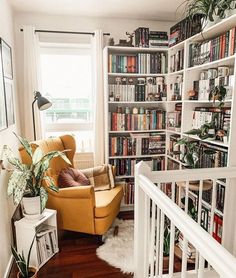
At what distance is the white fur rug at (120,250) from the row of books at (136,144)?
0.93 m

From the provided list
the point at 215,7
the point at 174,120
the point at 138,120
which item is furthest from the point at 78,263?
the point at 215,7

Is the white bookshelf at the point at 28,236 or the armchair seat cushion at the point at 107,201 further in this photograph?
the armchair seat cushion at the point at 107,201

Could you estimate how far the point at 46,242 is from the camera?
2195 millimetres

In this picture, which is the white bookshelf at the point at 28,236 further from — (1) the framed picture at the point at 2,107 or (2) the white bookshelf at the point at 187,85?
(2) the white bookshelf at the point at 187,85

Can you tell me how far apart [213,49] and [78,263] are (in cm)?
228

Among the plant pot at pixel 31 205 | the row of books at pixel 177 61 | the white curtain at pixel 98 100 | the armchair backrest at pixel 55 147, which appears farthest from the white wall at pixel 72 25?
the plant pot at pixel 31 205

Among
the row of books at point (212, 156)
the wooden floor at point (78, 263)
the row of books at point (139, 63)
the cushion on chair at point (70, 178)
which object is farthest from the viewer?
the row of books at point (139, 63)

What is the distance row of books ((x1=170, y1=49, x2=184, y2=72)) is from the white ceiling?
514 millimetres

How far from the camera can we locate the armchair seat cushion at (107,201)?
235 centimetres

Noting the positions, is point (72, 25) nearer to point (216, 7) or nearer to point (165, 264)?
point (216, 7)

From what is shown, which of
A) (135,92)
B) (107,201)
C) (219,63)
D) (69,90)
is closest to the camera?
(219,63)

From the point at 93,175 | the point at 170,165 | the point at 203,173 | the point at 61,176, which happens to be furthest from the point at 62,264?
the point at 170,165

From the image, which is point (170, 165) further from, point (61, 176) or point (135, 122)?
point (61, 176)

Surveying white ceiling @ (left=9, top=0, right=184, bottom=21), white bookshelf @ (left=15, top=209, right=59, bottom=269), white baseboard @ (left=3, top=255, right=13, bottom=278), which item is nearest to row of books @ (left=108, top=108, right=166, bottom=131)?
white ceiling @ (left=9, top=0, right=184, bottom=21)
